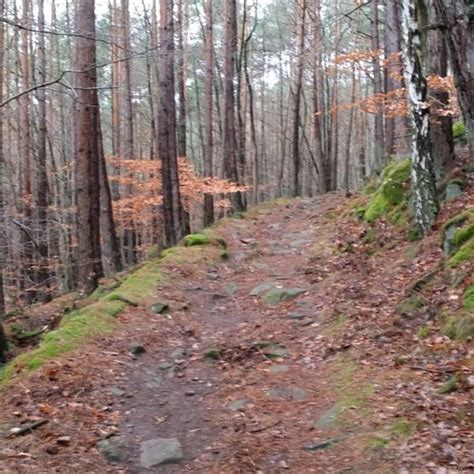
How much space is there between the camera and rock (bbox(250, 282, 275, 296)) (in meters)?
9.58

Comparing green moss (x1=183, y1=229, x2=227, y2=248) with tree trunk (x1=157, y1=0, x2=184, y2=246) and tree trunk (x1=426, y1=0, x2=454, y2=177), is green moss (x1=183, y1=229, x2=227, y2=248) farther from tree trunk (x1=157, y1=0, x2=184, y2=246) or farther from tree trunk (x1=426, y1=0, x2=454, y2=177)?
tree trunk (x1=426, y1=0, x2=454, y2=177)

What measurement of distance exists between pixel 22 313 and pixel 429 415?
10.5m

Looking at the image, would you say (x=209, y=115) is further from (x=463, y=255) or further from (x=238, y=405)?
(x=238, y=405)

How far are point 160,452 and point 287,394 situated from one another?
147cm

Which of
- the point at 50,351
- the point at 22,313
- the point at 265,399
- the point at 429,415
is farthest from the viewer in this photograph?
the point at 22,313

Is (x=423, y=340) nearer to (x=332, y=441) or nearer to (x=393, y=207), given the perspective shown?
(x=332, y=441)

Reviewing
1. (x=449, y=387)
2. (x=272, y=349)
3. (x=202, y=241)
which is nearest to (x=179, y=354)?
(x=272, y=349)

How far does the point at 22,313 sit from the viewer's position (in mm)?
12953

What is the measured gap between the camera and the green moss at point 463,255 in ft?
22.6

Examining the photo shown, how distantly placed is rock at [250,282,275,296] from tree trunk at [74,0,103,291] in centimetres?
303

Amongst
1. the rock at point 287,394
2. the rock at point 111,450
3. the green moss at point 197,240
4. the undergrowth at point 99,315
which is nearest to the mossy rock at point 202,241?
the green moss at point 197,240

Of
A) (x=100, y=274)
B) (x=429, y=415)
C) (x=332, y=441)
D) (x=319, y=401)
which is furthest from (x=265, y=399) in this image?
(x=100, y=274)

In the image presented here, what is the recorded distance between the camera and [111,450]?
16.2 feet

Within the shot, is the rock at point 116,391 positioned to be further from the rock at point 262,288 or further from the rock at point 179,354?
the rock at point 262,288
